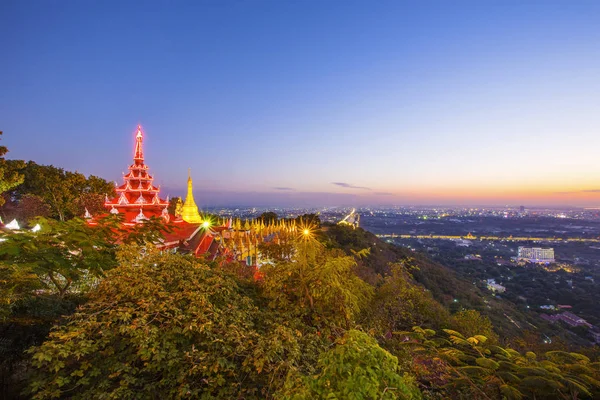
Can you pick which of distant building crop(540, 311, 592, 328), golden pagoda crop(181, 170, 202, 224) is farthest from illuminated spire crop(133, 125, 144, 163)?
distant building crop(540, 311, 592, 328)

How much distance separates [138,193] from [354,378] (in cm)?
1724

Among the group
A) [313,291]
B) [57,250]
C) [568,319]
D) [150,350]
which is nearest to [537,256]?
[568,319]

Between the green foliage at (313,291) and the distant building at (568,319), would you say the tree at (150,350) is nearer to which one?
the green foliage at (313,291)

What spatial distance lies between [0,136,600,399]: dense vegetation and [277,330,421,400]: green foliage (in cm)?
1

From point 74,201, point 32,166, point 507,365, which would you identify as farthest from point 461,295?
point 32,166

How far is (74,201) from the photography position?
94.1 ft

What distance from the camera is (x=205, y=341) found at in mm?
4480

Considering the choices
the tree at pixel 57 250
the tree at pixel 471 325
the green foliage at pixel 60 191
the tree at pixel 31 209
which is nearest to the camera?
the tree at pixel 57 250

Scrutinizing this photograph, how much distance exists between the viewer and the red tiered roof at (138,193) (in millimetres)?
15878

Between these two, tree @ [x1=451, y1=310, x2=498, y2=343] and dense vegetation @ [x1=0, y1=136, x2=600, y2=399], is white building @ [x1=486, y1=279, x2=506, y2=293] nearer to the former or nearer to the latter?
tree @ [x1=451, y1=310, x2=498, y2=343]

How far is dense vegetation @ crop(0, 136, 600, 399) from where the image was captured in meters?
3.67

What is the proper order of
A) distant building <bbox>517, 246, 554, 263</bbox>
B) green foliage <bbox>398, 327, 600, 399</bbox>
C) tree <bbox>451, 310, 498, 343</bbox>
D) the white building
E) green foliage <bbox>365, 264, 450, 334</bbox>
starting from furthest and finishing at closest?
distant building <bbox>517, 246, 554, 263</bbox>, the white building, tree <bbox>451, 310, 498, 343</bbox>, green foliage <bbox>365, 264, 450, 334</bbox>, green foliage <bbox>398, 327, 600, 399</bbox>

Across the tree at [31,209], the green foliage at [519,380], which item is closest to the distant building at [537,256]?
the green foliage at [519,380]

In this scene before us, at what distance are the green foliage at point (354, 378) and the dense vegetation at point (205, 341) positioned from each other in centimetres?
1
